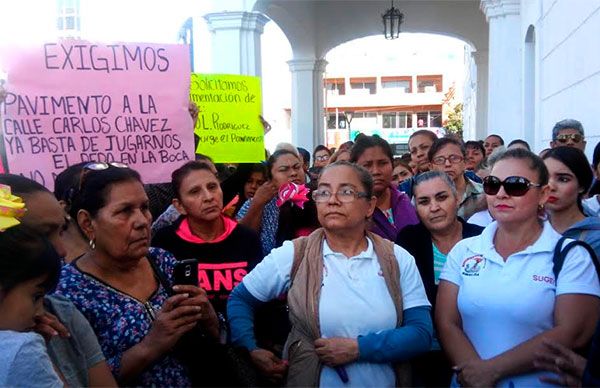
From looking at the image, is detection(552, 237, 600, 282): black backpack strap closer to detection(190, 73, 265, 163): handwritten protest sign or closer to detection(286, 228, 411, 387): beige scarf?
detection(286, 228, 411, 387): beige scarf

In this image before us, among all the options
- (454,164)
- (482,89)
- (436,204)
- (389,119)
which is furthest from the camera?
(389,119)

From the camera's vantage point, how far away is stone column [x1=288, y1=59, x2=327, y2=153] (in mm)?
14672

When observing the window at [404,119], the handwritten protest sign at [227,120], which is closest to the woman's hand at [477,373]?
the handwritten protest sign at [227,120]

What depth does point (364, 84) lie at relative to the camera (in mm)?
65500

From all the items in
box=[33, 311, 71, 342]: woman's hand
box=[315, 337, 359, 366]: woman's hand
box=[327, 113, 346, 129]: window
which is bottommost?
box=[315, 337, 359, 366]: woman's hand

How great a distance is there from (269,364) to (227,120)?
3.11 meters

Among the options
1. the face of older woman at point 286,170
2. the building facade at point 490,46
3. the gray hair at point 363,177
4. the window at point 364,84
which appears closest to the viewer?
the gray hair at point 363,177

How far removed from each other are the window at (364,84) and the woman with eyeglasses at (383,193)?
61.9 metres

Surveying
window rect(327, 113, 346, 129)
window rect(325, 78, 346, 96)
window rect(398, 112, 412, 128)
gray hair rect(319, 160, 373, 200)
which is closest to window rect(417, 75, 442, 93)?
window rect(398, 112, 412, 128)

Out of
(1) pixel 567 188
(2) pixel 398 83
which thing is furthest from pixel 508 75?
(2) pixel 398 83

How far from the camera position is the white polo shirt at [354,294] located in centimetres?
253

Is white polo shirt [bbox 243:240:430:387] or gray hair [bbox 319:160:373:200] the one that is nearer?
white polo shirt [bbox 243:240:430:387]

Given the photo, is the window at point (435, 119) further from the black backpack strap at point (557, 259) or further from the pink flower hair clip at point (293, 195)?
the black backpack strap at point (557, 259)

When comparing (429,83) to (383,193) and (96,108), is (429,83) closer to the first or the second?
(383,193)
